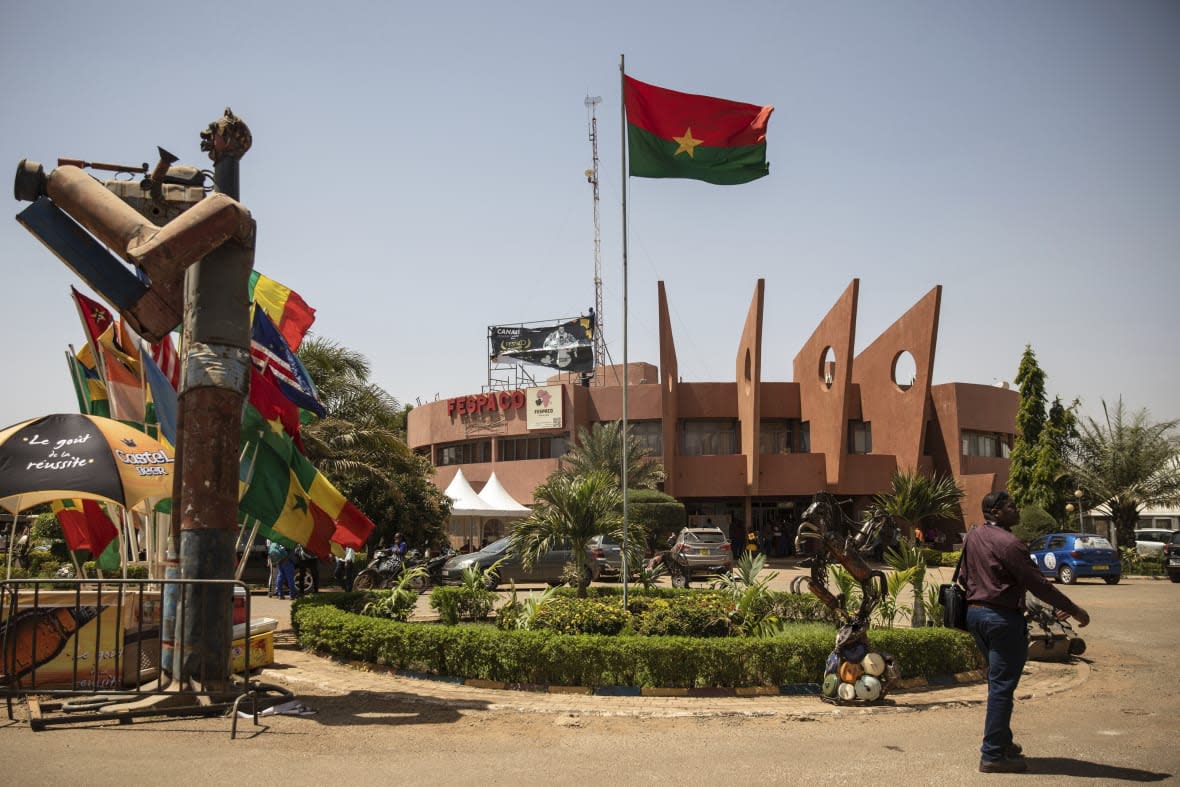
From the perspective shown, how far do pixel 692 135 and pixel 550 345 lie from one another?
3511cm

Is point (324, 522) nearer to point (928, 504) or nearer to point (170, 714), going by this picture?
point (170, 714)

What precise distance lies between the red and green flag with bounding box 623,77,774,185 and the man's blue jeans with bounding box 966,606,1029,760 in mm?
8561

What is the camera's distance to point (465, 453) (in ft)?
144

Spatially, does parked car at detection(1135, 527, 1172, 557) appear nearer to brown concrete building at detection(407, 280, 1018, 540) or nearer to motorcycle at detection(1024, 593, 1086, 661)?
brown concrete building at detection(407, 280, 1018, 540)

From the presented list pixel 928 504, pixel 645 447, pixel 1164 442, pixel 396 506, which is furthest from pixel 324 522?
pixel 1164 442

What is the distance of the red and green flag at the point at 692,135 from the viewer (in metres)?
12.8

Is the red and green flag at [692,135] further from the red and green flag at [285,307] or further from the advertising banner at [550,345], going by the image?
the advertising banner at [550,345]

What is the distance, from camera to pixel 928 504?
28594 millimetres

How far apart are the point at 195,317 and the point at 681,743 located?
220 inches

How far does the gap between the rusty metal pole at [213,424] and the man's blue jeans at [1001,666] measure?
597 centimetres

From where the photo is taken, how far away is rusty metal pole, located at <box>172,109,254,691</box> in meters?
7.66

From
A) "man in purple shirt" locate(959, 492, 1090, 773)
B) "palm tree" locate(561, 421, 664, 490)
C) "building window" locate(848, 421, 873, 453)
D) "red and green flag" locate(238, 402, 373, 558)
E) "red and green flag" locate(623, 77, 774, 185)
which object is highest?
"red and green flag" locate(623, 77, 774, 185)

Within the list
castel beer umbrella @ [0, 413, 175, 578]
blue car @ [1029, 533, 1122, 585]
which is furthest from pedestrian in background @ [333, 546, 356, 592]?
blue car @ [1029, 533, 1122, 585]

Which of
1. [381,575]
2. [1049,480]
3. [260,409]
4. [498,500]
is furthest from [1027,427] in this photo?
[260,409]
